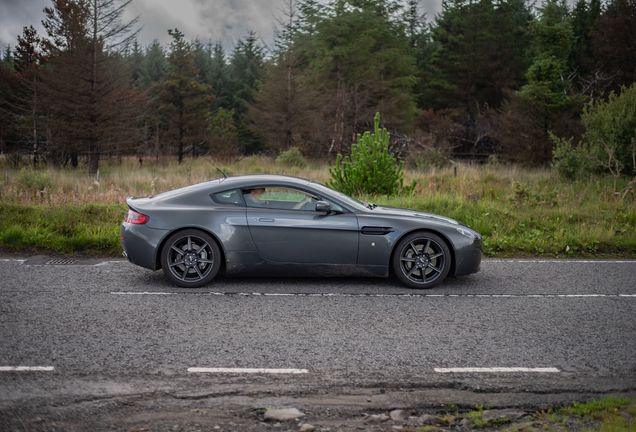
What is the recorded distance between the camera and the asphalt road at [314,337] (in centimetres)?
377

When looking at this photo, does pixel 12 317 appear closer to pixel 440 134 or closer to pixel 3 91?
pixel 3 91

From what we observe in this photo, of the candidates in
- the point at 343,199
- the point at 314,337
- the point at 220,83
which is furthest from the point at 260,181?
the point at 220,83

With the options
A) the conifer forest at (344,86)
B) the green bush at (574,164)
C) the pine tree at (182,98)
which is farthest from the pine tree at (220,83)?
the green bush at (574,164)

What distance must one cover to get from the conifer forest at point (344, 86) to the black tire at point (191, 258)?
684 inches

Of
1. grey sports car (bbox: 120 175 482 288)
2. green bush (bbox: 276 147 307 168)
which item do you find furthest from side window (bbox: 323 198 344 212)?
green bush (bbox: 276 147 307 168)

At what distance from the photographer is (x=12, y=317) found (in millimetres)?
5215

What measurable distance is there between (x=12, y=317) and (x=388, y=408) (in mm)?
3893

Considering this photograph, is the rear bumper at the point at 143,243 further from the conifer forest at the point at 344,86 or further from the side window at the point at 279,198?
the conifer forest at the point at 344,86

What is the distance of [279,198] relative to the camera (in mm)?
6664

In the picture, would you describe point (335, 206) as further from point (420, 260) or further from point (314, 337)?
point (314, 337)

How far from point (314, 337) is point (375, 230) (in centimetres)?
208

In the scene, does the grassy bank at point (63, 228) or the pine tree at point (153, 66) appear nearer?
the grassy bank at point (63, 228)

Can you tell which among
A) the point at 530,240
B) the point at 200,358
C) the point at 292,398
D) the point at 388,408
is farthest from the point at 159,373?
the point at 530,240

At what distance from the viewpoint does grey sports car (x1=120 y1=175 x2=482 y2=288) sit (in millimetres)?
6438
